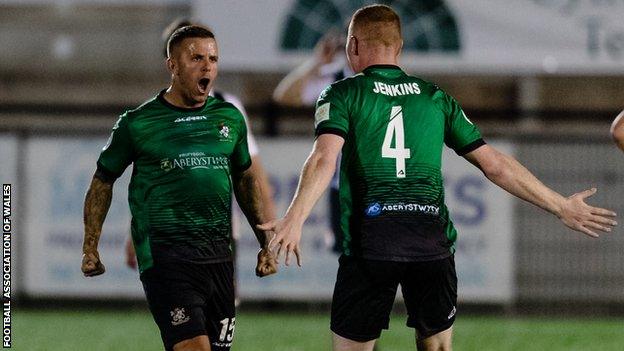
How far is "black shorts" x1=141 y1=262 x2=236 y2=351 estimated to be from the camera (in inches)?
280

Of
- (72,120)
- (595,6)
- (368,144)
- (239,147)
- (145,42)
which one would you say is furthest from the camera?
(145,42)

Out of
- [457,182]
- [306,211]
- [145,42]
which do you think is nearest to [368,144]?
[306,211]

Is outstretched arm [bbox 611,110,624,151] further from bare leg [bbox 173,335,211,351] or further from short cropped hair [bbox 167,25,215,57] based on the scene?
bare leg [bbox 173,335,211,351]

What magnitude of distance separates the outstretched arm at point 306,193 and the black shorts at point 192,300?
2.88ft

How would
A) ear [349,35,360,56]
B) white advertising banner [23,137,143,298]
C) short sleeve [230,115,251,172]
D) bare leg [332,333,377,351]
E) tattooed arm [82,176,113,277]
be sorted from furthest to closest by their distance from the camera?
white advertising banner [23,137,143,298] → short sleeve [230,115,251,172] → tattooed arm [82,176,113,277] → bare leg [332,333,377,351] → ear [349,35,360,56]

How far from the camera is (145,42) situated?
19875 mm

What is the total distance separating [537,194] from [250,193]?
4.75ft

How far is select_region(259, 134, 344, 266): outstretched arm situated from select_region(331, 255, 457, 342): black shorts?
600 mm

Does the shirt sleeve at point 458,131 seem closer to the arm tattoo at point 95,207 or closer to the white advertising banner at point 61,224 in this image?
the arm tattoo at point 95,207

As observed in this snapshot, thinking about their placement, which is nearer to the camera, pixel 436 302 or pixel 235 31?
pixel 436 302

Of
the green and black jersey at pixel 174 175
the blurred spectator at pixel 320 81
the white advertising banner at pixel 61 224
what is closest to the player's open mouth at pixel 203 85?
the green and black jersey at pixel 174 175

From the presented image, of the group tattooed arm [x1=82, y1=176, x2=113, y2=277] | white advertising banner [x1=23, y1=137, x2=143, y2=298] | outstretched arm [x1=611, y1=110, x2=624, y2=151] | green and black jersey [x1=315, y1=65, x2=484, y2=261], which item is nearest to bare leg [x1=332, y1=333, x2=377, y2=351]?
green and black jersey [x1=315, y1=65, x2=484, y2=261]

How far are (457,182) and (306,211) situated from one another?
7.84 meters

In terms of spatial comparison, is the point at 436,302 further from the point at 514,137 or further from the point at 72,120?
the point at 72,120
